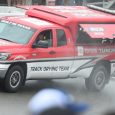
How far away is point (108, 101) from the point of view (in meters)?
8.84

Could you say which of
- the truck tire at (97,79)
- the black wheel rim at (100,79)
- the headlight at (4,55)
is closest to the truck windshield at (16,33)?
the headlight at (4,55)

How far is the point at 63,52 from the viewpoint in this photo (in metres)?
9.46

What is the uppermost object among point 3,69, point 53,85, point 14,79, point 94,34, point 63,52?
point 94,34

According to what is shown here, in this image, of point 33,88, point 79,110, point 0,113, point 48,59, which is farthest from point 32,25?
point 79,110

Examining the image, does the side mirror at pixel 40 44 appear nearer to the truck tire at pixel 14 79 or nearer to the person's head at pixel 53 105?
the truck tire at pixel 14 79

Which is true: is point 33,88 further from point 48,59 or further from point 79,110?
point 79,110

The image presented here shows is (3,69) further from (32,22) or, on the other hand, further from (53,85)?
(53,85)

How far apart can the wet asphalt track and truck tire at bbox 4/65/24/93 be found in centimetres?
13

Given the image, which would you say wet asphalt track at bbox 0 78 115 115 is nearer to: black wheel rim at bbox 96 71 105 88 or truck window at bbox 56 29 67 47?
black wheel rim at bbox 96 71 105 88

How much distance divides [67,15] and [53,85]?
1786 millimetres

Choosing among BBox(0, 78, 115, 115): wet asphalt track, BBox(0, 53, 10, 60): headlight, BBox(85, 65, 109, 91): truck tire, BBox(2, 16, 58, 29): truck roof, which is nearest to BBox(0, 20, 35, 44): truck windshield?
BBox(2, 16, 58, 29): truck roof

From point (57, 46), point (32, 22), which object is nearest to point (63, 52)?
point (57, 46)

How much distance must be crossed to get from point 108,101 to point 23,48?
83.0 inches

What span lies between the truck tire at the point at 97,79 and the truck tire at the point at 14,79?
195 cm
